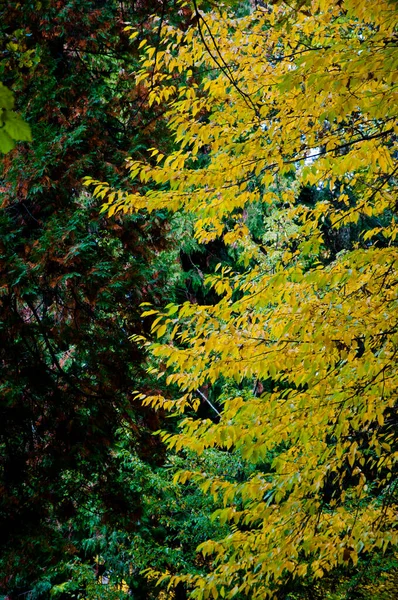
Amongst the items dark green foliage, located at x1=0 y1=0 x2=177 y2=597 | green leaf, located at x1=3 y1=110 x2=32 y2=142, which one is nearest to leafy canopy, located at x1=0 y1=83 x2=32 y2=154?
green leaf, located at x1=3 y1=110 x2=32 y2=142

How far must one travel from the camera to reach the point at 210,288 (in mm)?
4641

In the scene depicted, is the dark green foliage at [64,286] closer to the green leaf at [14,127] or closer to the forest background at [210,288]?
the forest background at [210,288]

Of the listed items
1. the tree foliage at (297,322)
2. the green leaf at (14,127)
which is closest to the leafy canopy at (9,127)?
the green leaf at (14,127)

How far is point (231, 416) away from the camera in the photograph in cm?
351

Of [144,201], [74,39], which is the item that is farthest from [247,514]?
[74,39]

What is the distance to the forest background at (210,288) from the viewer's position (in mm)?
3152

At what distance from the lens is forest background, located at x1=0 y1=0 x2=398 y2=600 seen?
315 centimetres

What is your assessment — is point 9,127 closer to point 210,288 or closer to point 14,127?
point 14,127

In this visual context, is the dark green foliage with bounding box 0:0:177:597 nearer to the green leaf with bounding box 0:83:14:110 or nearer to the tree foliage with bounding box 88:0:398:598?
the tree foliage with bounding box 88:0:398:598

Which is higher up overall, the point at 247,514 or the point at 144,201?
the point at 144,201

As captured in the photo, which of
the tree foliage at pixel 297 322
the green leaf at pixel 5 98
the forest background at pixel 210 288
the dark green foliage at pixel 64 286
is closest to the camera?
the green leaf at pixel 5 98

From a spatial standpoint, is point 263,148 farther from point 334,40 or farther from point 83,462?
point 83,462

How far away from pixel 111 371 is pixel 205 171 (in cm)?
232

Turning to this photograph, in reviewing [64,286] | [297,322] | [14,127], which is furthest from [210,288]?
[14,127]
